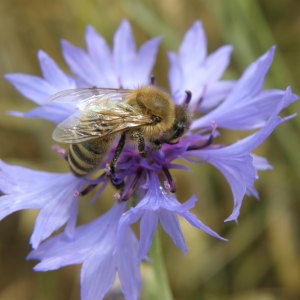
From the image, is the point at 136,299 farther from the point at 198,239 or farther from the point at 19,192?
the point at 198,239

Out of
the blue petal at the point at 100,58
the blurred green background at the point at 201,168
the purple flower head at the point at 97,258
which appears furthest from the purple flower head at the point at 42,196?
the blurred green background at the point at 201,168

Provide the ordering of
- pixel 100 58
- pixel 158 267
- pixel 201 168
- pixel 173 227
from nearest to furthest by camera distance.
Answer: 1. pixel 173 227
2. pixel 158 267
3. pixel 100 58
4. pixel 201 168

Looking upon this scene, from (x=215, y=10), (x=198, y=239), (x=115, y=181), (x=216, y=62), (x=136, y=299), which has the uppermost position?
(x=215, y=10)

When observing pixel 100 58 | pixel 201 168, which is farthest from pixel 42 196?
pixel 201 168

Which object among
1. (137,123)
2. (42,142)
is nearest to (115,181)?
(137,123)

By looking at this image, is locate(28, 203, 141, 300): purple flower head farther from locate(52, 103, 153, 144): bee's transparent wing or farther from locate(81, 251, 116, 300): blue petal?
locate(52, 103, 153, 144): bee's transparent wing

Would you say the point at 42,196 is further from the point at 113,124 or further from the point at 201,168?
the point at 201,168
